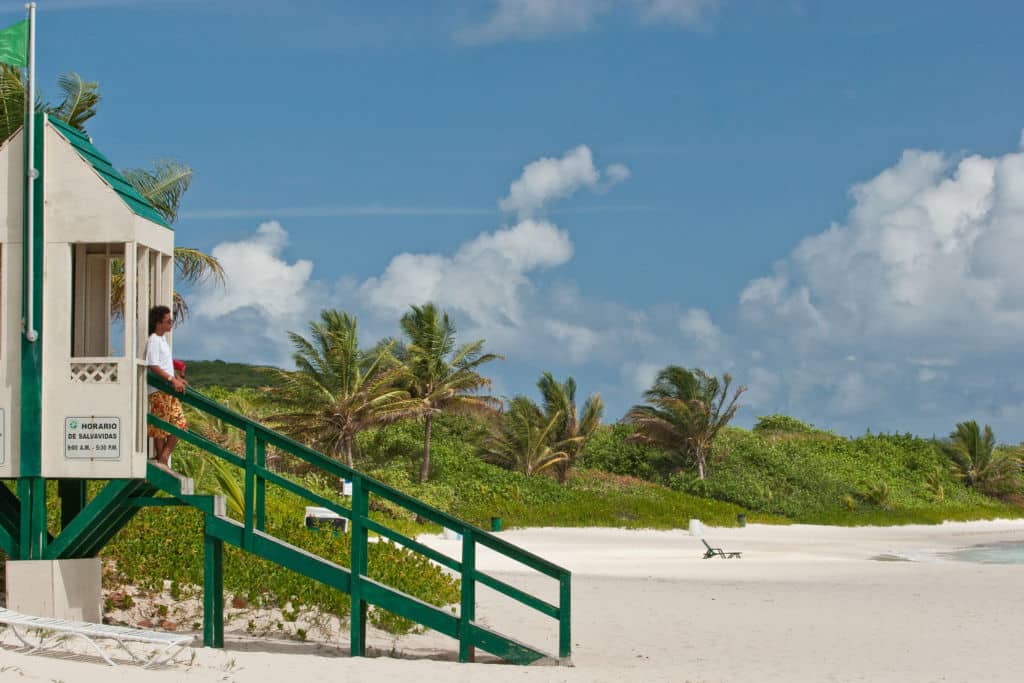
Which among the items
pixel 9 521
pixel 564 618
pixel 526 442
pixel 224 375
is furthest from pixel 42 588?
pixel 224 375

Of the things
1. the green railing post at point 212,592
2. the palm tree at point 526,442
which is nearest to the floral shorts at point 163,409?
the green railing post at point 212,592

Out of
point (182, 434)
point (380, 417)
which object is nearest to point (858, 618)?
point (182, 434)

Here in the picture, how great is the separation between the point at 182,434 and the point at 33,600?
2.00 meters

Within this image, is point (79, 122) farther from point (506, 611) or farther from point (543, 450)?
point (543, 450)

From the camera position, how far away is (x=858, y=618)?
1584cm

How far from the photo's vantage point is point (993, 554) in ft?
106

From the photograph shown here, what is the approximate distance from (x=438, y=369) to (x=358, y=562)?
27.2m

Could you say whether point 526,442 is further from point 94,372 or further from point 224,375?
point 224,375

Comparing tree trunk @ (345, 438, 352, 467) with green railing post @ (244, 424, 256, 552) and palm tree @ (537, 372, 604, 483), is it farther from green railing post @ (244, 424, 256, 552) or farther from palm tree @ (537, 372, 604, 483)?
green railing post @ (244, 424, 256, 552)

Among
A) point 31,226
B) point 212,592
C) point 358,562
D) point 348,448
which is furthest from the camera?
point 348,448

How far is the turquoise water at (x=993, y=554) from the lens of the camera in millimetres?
29281

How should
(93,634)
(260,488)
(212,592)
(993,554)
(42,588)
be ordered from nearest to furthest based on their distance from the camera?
(93,634)
(42,588)
(212,592)
(260,488)
(993,554)

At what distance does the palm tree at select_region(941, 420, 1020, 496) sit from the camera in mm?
54281

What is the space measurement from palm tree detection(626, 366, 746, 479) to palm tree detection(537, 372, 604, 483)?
8.19 ft
